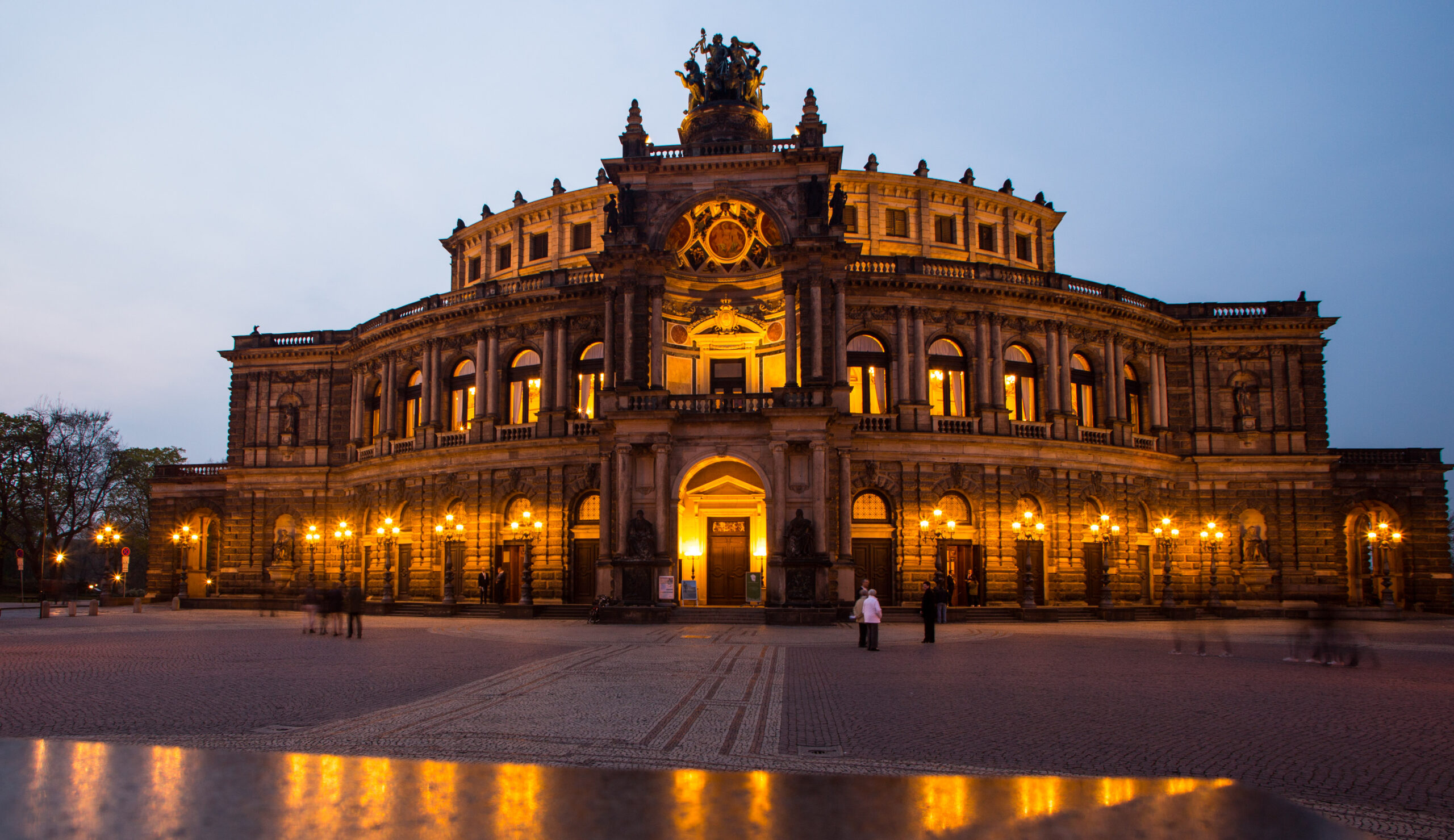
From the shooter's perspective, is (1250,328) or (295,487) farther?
(295,487)

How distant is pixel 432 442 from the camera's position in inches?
1961

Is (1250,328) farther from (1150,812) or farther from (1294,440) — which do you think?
(1150,812)

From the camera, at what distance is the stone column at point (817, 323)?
3941 centimetres

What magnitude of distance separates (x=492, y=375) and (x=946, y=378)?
72.9 feet

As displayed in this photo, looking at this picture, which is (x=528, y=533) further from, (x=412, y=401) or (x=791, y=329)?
(x=791, y=329)

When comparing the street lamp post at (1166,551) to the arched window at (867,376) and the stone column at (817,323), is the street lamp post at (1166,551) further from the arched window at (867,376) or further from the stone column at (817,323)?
the stone column at (817,323)

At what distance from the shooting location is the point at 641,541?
3791 cm

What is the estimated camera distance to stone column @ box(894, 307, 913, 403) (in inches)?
1762

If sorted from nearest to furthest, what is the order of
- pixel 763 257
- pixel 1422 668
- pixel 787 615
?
pixel 1422 668 < pixel 787 615 < pixel 763 257

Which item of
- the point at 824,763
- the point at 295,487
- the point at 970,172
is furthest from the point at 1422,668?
the point at 295,487

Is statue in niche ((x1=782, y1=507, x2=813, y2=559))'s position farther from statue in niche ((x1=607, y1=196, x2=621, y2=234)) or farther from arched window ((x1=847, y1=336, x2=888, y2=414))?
statue in niche ((x1=607, y1=196, x2=621, y2=234))

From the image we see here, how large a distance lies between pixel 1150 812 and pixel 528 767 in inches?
53.3

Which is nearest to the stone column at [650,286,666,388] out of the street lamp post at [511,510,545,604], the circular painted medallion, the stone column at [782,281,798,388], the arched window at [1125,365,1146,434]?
the circular painted medallion

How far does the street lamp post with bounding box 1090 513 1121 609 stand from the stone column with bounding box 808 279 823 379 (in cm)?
1614
